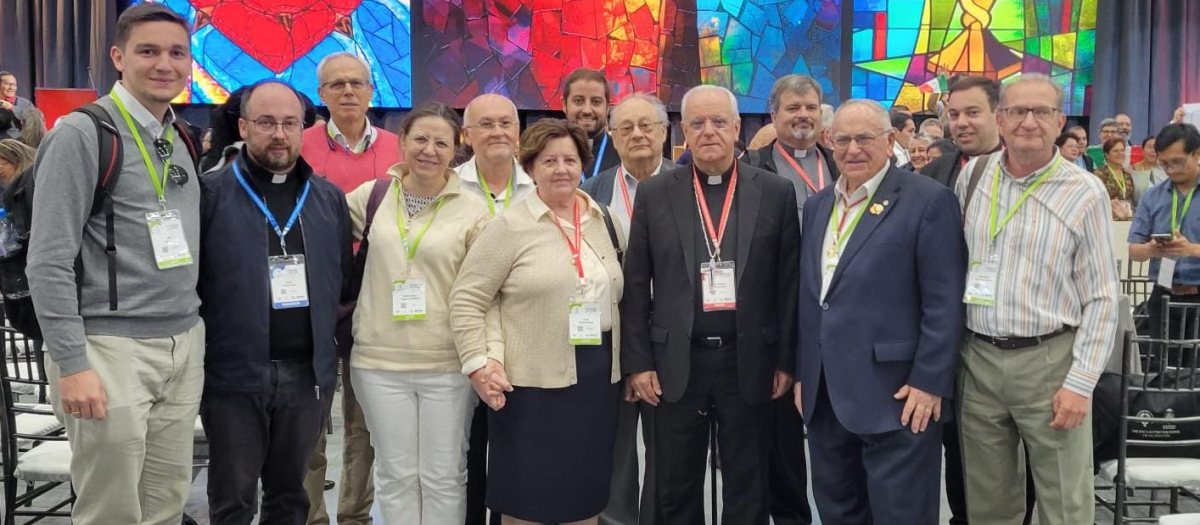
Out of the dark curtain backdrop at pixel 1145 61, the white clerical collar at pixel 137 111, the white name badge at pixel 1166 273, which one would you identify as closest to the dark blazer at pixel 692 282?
the white clerical collar at pixel 137 111

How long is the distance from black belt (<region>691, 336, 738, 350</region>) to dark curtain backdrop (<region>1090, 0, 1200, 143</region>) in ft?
33.8

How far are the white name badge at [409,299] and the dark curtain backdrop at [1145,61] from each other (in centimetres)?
1096

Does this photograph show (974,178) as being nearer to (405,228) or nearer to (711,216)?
(711,216)

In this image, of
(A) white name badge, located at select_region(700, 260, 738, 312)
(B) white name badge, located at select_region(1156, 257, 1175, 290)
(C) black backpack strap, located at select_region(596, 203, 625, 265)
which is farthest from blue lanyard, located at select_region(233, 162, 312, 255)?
(B) white name badge, located at select_region(1156, 257, 1175, 290)

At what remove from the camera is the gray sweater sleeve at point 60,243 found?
2.13 m

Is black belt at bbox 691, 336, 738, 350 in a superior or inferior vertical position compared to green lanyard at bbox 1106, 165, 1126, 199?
inferior

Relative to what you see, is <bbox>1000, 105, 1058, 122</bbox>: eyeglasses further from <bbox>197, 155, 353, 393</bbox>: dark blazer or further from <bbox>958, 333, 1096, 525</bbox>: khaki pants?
<bbox>197, 155, 353, 393</bbox>: dark blazer

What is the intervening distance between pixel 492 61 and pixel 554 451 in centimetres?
838

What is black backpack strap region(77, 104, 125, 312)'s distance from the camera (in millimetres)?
2229

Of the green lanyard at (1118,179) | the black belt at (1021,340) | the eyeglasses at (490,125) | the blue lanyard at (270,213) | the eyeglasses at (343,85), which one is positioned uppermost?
the eyeglasses at (343,85)

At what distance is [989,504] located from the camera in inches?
105

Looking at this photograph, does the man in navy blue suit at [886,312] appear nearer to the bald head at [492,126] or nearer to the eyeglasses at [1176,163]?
the bald head at [492,126]

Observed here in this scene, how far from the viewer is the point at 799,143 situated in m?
3.91

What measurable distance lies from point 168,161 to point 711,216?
1.70m
